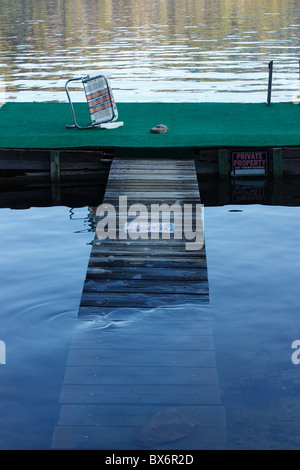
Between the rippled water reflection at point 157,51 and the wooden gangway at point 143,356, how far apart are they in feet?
50.8

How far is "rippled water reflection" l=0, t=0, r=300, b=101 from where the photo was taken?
84.9 feet

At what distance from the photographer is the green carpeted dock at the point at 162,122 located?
1372cm

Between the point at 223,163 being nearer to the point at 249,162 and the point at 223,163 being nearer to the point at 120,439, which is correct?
the point at 249,162

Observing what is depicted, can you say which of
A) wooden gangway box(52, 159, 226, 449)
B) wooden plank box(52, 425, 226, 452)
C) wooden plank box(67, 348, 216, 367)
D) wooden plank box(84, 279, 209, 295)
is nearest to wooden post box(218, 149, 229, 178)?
wooden gangway box(52, 159, 226, 449)

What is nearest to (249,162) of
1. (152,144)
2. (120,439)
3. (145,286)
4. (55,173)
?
(152,144)

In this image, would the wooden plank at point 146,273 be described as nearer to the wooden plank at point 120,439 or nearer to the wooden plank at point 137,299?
the wooden plank at point 137,299

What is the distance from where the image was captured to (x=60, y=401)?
19.9ft

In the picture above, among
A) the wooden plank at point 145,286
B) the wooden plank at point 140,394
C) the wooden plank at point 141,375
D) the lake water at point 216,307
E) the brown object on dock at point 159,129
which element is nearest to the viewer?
the wooden plank at point 140,394

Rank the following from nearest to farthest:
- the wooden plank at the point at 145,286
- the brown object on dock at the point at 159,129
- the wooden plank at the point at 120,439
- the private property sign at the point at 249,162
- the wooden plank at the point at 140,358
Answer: the wooden plank at the point at 120,439
the wooden plank at the point at 140,358
the wooden plank at the point at 145,286
the private property sign at the point at 249,162
the brown object on dock at the point at 159,129

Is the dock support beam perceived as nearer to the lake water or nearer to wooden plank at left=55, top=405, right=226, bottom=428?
the lake water

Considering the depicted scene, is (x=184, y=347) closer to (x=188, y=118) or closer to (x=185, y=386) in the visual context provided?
(x=185, y=386)

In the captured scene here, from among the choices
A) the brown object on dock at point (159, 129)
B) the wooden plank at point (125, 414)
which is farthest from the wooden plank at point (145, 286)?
the brown object on dock at point (159, 129)

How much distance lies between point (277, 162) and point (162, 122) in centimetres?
324

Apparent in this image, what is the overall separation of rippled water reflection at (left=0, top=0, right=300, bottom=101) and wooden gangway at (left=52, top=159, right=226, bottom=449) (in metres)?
15.5
